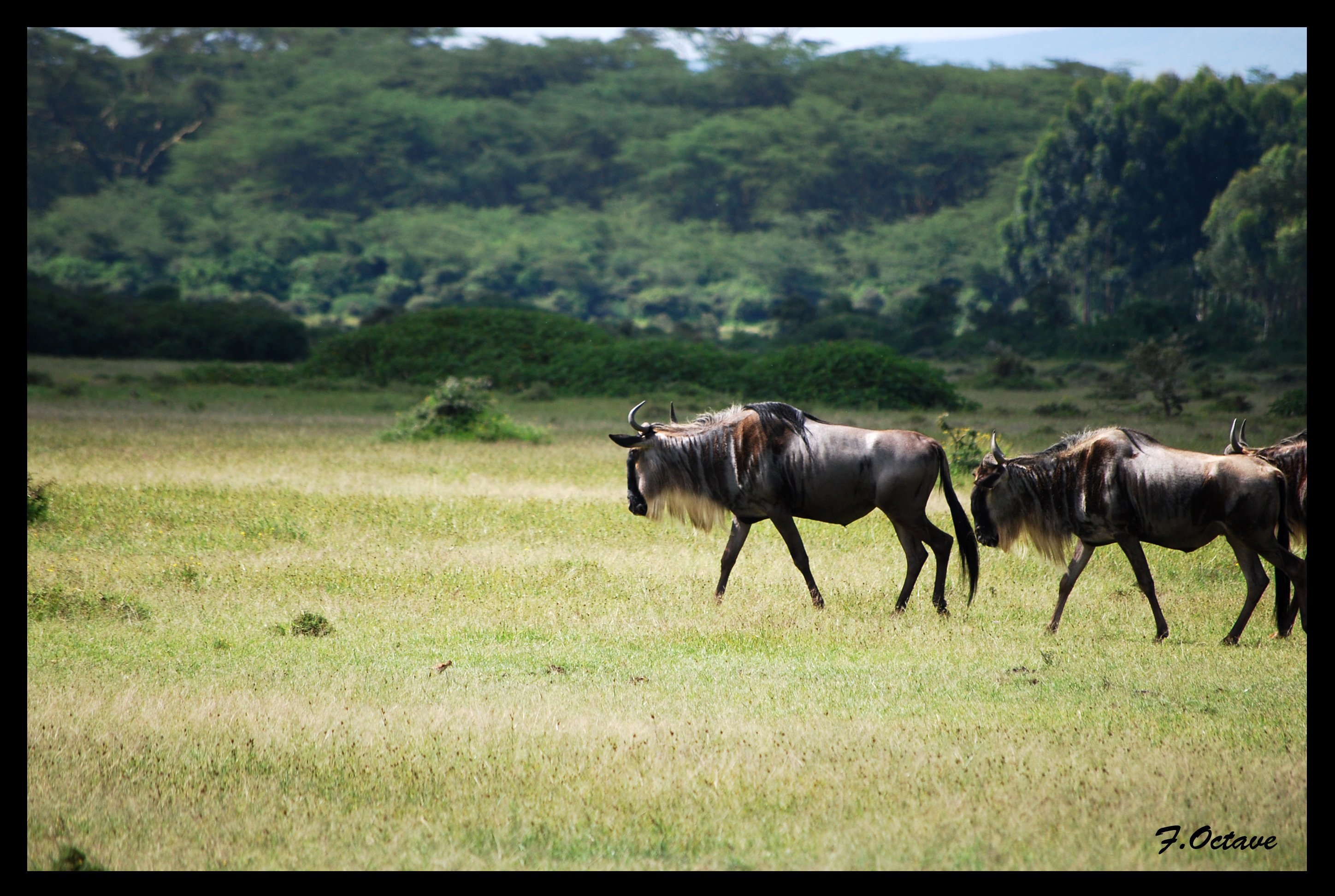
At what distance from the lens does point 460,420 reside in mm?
23328

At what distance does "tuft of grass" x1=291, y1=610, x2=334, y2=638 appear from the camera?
338 inches

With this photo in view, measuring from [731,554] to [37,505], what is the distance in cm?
721

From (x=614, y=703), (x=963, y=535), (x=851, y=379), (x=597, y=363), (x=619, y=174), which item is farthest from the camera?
(x=619, y=174)

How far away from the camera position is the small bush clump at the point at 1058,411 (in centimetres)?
2741

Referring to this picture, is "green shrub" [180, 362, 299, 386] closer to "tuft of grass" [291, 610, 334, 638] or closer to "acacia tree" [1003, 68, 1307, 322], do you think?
"tuft of grass" [291, 610, 334, 638]

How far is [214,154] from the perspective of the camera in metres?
93.1

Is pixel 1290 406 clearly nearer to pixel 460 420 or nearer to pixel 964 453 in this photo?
pixel 964 453

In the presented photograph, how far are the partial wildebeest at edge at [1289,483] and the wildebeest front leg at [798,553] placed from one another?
3007 mm

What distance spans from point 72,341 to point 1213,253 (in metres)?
45.0

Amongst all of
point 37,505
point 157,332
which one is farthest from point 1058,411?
point 157,332

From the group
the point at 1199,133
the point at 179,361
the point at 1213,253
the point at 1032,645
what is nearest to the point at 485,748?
the point at 1032,645

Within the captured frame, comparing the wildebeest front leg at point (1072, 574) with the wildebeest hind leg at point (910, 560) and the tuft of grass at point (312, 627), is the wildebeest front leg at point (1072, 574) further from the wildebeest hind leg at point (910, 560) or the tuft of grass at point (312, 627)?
the tuft of grass at point (312, 627)

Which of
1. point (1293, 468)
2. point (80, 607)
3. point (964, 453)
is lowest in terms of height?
point (964, 453)

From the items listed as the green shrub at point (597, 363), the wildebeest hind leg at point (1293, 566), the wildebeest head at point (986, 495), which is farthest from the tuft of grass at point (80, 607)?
the green shrub at point (597, 363)
